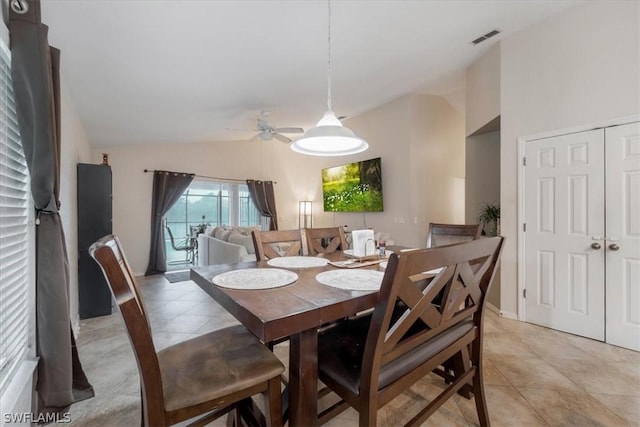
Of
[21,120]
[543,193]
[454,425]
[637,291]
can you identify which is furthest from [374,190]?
[21,120]

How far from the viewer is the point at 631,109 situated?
2281mm

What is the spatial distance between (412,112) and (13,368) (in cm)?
501

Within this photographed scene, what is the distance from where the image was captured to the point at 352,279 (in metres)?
1.34

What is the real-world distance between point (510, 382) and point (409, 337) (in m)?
1.36

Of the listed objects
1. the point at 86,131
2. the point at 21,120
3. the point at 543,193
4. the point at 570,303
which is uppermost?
the point at 86,131

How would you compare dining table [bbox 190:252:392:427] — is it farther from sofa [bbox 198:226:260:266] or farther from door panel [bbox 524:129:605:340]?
door panel [bbox 524:129:605:340]

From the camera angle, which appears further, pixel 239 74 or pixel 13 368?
pixel 239 74

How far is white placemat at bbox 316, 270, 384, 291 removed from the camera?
4.03ft

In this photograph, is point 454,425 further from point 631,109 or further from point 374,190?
point 374,190

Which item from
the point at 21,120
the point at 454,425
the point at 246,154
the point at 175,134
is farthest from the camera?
the point at 246,154

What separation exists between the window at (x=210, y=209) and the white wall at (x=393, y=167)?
41cm

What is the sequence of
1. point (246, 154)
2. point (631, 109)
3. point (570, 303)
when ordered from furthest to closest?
point (246, 154) < point (570, 303) < point (631, 109)

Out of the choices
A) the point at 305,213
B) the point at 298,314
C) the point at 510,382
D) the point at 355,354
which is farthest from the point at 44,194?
the point at 305,213

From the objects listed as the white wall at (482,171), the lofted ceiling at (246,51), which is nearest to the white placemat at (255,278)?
the lofted ceiling at (246,51)
